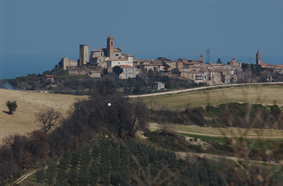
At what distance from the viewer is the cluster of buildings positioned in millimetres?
98250

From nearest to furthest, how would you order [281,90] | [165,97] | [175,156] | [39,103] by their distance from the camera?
1. [175,156]
2. [39,103]
3. [165,97]
4. [281,90]

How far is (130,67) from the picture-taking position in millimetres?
99562

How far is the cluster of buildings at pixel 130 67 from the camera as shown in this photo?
9825 centimetres

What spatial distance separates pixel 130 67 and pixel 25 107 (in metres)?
56.1

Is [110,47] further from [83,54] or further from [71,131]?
[71,131]

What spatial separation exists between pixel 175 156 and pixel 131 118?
1069cm

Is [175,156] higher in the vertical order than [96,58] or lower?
lower

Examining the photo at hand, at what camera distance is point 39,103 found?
48.0 metres

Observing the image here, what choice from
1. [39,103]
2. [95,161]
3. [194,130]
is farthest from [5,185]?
[39,103]

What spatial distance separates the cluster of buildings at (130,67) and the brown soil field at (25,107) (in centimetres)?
4296

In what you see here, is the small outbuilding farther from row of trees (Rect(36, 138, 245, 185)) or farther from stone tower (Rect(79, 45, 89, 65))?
row of trees (Rect(36, 138, 245, 185))

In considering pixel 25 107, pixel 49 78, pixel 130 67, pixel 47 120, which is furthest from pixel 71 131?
pixel 130 67

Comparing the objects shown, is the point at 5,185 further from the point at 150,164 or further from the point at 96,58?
the point at 96,58

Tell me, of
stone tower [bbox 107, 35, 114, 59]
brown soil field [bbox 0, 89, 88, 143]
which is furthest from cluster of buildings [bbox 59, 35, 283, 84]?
brown soil field [bbox 0, 89, 88, 143]
